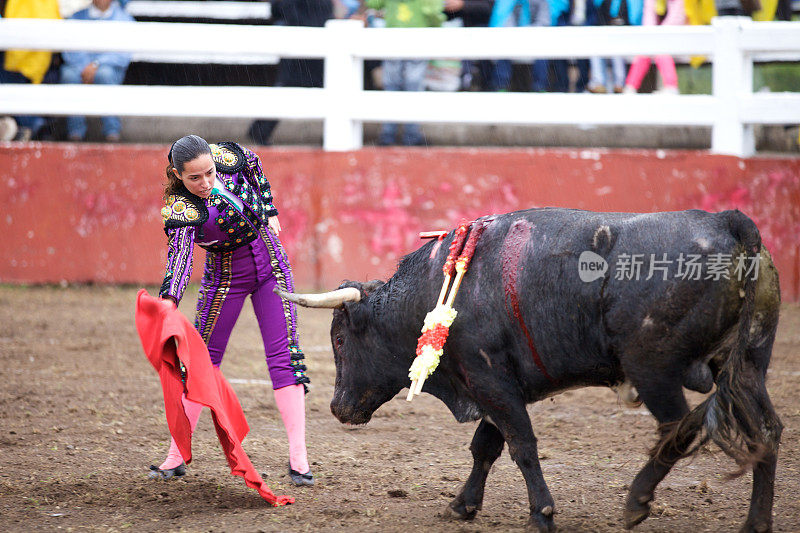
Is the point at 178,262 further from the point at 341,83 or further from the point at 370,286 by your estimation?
the point at 341,83

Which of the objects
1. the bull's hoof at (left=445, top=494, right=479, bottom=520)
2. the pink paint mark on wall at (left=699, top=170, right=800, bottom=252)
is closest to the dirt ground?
the bull's hoof at (left=445, top=494, right=479, bottom=520)

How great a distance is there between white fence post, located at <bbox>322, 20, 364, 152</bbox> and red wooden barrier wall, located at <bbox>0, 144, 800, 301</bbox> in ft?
0.58

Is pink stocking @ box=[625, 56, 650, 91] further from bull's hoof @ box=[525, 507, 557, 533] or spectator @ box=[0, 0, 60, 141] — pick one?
bull's hoof @ box=[525, 507, 557, 533]

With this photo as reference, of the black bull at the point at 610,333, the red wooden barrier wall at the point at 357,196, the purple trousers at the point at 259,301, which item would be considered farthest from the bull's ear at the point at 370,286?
the red wooden barrier wall at the point at 357,196

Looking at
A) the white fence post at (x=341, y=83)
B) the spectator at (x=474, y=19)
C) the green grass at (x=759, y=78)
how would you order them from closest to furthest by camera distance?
the white fence post at (x=341, y=83) < the spectator at (x=474, y=19) < the green grass at (x=759, y=78)

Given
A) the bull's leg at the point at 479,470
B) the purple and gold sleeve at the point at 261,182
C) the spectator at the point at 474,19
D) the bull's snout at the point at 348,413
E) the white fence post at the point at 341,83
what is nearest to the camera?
the bull's leg at the point at 479,470

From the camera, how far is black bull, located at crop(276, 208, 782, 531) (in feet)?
11.4

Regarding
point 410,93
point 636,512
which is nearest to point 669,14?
point 410,93

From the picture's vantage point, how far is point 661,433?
3549 mm

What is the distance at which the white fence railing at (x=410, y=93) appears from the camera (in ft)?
27.3

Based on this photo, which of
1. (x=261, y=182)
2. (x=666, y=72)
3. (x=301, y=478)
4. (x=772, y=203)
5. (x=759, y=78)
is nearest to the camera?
(x=301, y=478)

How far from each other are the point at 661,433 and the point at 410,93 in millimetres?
5756

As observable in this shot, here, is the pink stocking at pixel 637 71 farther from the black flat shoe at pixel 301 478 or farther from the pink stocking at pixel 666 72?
the black flat shoe at pixel 301 478

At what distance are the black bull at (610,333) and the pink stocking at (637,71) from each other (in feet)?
18.3
